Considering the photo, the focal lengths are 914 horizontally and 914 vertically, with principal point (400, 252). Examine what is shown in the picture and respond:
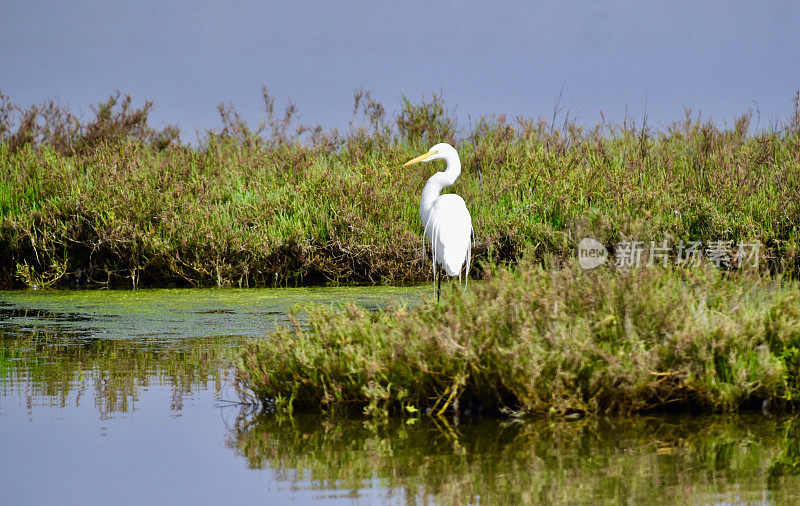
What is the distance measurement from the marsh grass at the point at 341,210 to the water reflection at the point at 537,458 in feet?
19.5

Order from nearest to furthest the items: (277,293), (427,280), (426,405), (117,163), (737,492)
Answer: (737,492)
(426,405)
(277,293)
(427,280)
(117,163)

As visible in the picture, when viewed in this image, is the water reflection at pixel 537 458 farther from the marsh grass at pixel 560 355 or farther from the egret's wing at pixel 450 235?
the egret's wing at pixel 450 235

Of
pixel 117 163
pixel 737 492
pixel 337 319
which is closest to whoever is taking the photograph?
pixel 737 492

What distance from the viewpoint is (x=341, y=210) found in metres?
11.8

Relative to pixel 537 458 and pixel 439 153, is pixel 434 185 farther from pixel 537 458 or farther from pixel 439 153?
pixel 537 458

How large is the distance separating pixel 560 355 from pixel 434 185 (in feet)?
18.7

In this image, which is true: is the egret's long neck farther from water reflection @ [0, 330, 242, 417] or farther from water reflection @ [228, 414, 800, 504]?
water reflection @ [228, 414, 800, 504]

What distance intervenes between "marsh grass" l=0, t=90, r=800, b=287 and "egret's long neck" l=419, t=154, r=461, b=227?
1315 millimetres

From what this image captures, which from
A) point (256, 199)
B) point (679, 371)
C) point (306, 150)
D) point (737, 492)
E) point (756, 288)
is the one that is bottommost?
point (737, 492)

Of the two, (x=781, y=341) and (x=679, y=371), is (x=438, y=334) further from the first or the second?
(x=781, y=341)

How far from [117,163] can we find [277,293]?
443cm

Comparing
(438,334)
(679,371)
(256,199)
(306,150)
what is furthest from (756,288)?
(306,150)

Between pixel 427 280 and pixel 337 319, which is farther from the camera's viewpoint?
pixel 427 280

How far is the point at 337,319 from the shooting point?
5.29m
